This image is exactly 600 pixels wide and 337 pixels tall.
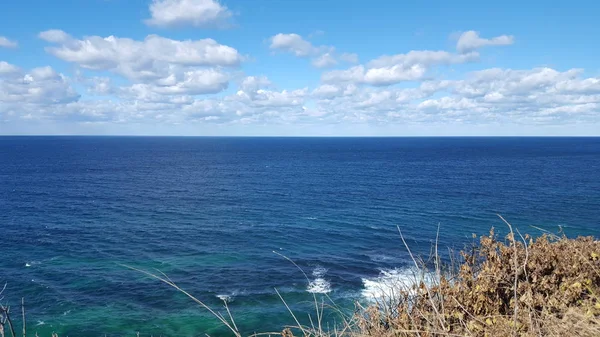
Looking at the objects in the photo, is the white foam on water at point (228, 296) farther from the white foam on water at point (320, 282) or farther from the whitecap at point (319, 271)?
the whitecap at point (319, 271)

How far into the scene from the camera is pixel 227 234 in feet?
190

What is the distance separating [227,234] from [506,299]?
53.5m

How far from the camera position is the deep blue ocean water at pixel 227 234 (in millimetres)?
37250

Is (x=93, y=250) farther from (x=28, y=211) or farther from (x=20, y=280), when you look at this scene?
(x=28, y=211)

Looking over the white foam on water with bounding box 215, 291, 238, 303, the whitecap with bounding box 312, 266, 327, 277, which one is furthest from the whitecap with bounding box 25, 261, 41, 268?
A: the whitecap with bounding box 312, 266, 327, 277

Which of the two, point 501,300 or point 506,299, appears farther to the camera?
point 506,299

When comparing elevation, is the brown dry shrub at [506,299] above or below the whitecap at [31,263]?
above

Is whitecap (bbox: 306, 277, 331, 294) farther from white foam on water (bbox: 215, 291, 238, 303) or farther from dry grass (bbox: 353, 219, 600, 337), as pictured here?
dry grass (bbox: 353, 219, 600, 337)

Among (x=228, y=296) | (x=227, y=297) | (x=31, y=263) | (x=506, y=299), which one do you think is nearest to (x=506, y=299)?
(x=506, y=299)

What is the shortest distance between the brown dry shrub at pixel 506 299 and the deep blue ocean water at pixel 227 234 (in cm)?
169

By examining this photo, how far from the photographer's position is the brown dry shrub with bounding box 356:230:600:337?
614cm

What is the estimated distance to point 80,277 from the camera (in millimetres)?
43031

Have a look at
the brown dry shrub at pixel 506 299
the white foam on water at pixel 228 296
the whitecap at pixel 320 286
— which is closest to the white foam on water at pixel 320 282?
the whitecap at pixel 320 286

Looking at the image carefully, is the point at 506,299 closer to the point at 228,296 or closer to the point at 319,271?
the point at 228,296
